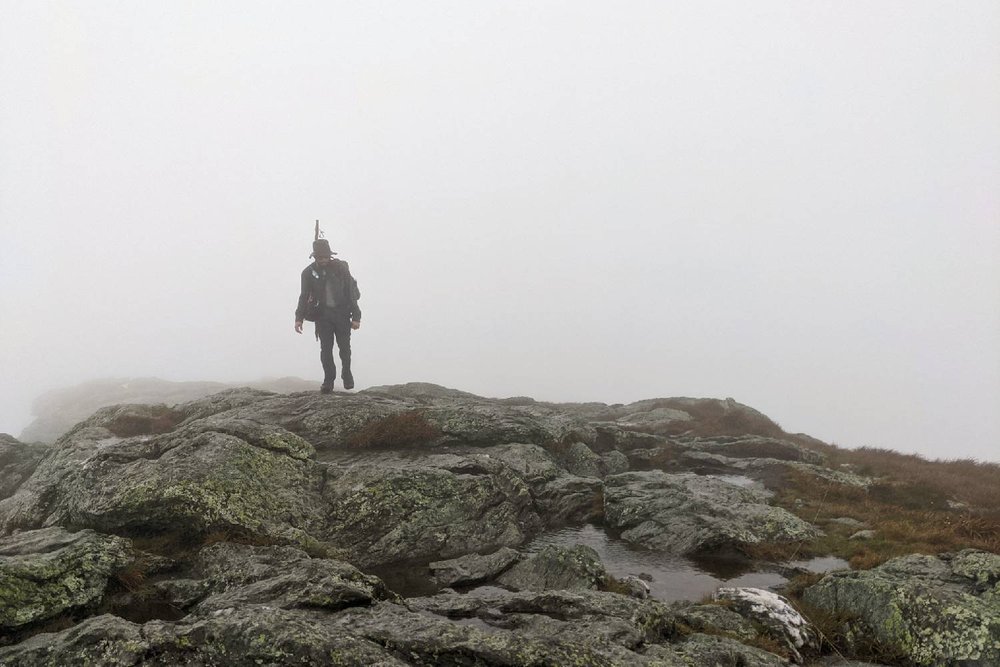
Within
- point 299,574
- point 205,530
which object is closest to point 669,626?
point 299,574

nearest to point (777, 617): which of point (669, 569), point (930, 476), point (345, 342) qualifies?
point (669, 569)

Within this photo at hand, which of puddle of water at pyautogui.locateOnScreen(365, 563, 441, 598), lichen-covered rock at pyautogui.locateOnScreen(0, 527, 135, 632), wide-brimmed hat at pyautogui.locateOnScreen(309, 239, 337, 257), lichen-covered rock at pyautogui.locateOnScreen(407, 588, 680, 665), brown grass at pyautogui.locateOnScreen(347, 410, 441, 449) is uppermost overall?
wide-brimmed hat at pyautogui.locateOnScreen(309, 239, 337, 257)

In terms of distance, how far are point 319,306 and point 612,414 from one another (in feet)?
86.1

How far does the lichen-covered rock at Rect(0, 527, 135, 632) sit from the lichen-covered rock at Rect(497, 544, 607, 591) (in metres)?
8.08

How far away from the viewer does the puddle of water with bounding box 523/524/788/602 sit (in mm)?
12203

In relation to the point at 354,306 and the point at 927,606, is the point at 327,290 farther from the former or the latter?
the point at 927,606

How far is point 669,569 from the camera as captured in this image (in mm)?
13328

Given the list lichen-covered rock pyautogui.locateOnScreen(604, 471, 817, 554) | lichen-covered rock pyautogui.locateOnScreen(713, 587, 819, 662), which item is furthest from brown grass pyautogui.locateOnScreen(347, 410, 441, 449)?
lichen-covered rock pyautogui.locateOnScreen(713, 587, 819, 662)

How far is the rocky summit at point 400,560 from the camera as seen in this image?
7820 mm

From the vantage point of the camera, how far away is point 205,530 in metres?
11.6

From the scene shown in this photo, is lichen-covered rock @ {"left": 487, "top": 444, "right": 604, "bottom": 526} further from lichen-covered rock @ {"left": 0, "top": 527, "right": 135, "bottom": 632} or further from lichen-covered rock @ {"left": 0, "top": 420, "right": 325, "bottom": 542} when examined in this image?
lichen-covered rock @ {"left": 0, "top": 527, "right": 135, "bottom": 632}

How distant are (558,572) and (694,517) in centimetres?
605

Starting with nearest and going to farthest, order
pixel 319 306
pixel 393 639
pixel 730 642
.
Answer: pixel 393 639
pixel 730 642
pixel 319 306

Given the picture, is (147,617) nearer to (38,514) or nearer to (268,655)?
(268,655)
